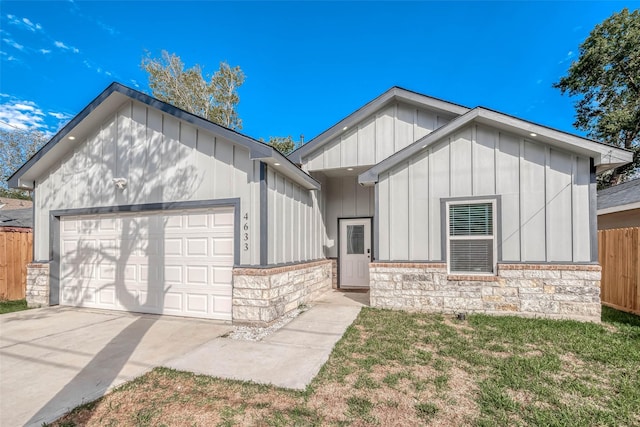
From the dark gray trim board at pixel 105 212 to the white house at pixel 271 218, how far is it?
3 cm

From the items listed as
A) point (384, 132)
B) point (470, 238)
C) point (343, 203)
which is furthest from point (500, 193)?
point (343, 203)

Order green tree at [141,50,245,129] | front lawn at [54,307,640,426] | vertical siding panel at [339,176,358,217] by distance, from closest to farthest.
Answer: front lawn at [54,307,640,426]
vertical siding panel at [339,176,358,217]
green tree at [141,50,245,129]

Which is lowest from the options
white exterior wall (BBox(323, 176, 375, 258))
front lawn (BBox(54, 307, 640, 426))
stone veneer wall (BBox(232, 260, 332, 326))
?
front lawn (BBox(54, 307, 640, 426))

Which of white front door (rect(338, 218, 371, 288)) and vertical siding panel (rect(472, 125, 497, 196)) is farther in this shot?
white front door (rect(338, 218, 371, 288))

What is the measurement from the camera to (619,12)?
597 inches

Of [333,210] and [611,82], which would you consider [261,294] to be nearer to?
[333,210]

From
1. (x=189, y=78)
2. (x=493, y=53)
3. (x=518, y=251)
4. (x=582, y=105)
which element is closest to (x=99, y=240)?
(x=518, y=251)

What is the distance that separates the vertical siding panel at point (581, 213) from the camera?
562 centimetres

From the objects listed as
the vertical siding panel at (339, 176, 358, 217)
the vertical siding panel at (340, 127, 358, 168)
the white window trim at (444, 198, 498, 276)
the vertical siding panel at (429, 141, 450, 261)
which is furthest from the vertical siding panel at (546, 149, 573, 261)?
the vertical siding panel at (339, 176, 358, 217)

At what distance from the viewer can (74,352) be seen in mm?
4324

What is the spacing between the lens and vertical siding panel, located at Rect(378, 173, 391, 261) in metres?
6.66

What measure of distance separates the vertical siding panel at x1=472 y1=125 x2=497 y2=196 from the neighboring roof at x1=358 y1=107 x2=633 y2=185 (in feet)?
0.73

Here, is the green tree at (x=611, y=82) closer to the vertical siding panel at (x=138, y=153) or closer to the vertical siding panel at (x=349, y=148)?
the vertical siding panel at (x=349, y=148)

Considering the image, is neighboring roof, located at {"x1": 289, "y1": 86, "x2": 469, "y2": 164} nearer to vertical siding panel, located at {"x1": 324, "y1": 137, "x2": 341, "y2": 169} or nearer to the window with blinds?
vertical siding panel, located at {"x1": 324, "y1": 137, "x2": 341, "y2": 169}
